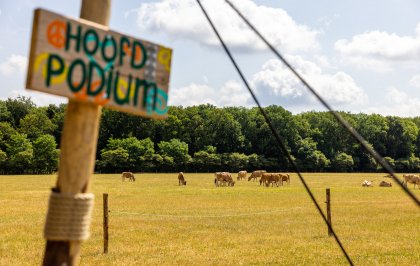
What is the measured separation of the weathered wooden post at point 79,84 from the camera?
2875 millimetres

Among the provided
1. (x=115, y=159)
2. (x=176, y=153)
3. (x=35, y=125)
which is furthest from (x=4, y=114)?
(x=176, y=153)

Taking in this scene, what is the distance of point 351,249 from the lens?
43.0ft

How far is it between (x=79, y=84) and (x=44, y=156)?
7889cm

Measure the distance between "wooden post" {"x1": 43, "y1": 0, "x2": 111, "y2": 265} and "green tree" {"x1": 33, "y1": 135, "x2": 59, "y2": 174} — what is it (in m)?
77.7

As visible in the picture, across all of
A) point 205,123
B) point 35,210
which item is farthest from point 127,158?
point 35,210

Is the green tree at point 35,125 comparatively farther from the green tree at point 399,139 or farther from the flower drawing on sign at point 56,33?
the flower drawing on sign at point 56,33

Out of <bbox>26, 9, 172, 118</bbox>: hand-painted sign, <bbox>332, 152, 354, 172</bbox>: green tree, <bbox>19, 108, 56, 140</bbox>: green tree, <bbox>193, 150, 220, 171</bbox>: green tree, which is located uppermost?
<bbox>19, 108, 56, 140</bbox>: green tree

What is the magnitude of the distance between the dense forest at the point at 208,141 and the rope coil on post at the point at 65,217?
7781cm

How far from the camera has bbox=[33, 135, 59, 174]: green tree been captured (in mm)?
77750

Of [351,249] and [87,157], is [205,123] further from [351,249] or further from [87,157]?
[87,157]

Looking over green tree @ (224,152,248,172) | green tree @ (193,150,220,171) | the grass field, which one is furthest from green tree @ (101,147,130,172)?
the grass field

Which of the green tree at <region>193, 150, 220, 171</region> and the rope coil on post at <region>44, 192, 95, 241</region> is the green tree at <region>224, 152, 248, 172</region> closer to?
the green tree at <region>193, 150, 220, 171</region>

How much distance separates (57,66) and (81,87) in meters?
0.19

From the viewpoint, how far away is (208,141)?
10231 cm
